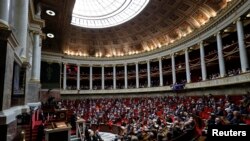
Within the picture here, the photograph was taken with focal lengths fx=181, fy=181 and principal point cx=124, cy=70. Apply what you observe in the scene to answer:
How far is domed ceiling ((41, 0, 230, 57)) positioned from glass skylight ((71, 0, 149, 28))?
3.62 ft

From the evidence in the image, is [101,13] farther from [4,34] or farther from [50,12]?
[4,34]

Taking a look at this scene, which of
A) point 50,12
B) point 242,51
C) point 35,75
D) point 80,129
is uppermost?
point 50,12

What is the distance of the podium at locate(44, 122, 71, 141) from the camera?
998cm

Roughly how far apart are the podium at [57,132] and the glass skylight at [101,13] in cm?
2324

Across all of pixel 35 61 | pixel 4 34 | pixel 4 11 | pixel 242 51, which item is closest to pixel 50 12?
pixel 35 61

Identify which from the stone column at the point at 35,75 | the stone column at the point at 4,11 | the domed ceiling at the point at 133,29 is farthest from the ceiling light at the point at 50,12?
the stone column at the point at 4,11

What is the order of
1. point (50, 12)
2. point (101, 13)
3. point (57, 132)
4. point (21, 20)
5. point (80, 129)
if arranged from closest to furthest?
point (21, 20), point (57, 132), point (80, 129), point (50, 12), point (101, 13)

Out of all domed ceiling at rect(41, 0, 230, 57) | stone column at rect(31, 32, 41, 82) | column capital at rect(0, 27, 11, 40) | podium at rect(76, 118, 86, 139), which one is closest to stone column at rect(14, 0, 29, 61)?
column capital at rect(0, 27, 11, 40)

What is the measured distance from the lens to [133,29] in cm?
3200

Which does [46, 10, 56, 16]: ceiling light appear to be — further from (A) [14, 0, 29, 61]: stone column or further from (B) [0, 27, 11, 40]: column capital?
(B) [0, 27, 11, 40]: column capital

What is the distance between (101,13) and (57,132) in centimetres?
2696

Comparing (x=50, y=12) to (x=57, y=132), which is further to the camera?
(x=50, y=12)

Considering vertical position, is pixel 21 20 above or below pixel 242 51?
above

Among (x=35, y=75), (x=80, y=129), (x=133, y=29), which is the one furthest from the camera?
(x=133, y=29)
